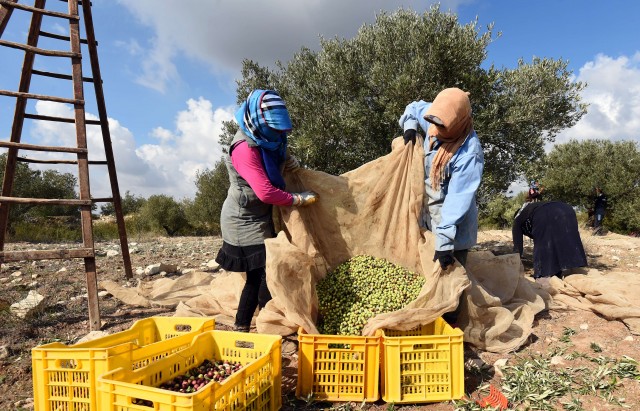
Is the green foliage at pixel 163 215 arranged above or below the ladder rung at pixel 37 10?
below

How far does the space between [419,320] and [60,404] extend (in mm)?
2490

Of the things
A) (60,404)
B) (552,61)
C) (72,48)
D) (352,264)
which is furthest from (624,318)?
(72,48)

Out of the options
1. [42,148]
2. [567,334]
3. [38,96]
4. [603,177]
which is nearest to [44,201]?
[42,148]

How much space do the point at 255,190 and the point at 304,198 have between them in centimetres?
50

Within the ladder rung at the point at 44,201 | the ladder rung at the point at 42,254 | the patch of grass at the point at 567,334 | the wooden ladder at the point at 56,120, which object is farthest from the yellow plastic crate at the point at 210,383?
the patch of grass at the point at 567,334

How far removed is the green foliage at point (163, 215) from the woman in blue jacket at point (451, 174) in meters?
23.7

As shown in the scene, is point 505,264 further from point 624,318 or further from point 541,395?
point 541,395

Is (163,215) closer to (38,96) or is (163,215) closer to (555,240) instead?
(38,96)

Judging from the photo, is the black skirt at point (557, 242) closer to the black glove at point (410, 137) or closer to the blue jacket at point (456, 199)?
the blue jacket at point (456, 199)

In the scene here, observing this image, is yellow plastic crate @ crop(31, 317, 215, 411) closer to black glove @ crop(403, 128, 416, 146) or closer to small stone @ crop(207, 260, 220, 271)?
black glove @ crop(403, 128, 416, 146)

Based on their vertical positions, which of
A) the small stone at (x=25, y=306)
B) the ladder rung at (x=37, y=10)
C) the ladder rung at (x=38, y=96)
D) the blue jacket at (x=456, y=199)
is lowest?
the small stone at (x=25, y=306)

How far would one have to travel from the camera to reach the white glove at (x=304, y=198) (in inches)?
144

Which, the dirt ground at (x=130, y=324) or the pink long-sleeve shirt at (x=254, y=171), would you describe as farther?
the pink long-sleeve shirt at (x=254, y=171)

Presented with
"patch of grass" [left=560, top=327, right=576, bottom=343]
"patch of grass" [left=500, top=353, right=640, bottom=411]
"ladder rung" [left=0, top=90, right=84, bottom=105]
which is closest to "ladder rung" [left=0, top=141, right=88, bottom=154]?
"ladder rung" [left=0, top=90, right=84, bottom=105]
